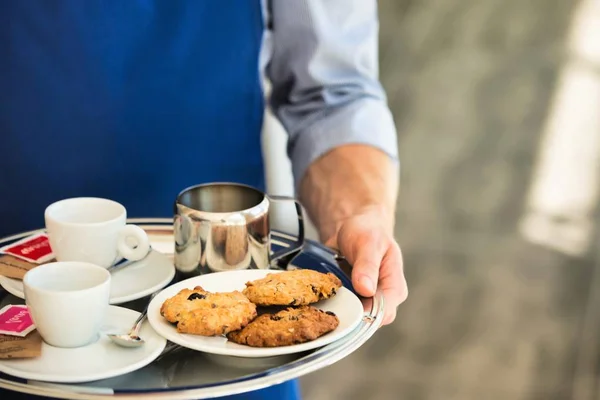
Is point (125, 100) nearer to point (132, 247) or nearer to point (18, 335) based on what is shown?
point (132, 247)

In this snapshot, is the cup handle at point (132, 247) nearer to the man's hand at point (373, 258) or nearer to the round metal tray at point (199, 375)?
the round metal tray at point (199, 375)

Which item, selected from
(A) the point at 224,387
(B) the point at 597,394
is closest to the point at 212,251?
(A) the point at 224,387

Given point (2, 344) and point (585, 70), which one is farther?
point (585, 70)

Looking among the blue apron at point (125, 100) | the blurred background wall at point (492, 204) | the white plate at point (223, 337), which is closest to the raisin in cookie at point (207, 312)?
the white plate at point (223, 337)

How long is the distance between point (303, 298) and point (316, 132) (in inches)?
18.0

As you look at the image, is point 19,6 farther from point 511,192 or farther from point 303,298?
point 511,192

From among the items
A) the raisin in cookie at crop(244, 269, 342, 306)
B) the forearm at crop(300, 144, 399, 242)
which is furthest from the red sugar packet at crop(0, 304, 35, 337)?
the forearm at crop(300, 144, 399, 242)

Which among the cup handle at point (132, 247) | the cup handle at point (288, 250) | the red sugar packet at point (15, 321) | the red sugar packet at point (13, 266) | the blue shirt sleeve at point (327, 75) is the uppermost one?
the blue shirt sleeve at point (327, 75)

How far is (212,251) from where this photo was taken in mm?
858

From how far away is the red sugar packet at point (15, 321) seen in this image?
2.38ft

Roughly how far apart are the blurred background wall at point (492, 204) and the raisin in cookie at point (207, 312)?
1.20m

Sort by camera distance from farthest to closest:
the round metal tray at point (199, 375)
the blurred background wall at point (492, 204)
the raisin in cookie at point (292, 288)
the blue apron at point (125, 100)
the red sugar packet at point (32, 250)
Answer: the blurred background wall at point (492, 204) < the blue apron at point (125, 100) < the red sugar packet at point (32, 250) < the raisin in cookie at point (292, 288) < the round metal tray at point (199, 375)

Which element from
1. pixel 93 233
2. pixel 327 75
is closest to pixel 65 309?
pixel 93 233

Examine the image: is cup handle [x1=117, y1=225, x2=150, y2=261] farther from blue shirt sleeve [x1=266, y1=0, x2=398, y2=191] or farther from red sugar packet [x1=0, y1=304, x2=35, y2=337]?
blue shirt sleeve [x1=266, y1=0, x2=398, y2=191]
